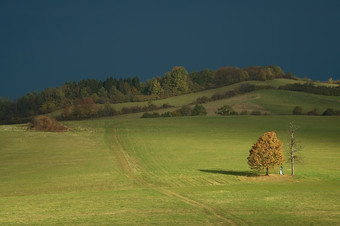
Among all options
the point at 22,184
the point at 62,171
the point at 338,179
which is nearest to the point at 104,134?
the point at 62,171

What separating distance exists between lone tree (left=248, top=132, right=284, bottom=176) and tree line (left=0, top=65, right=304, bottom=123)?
232ft

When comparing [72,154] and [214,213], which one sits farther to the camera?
[72,154]

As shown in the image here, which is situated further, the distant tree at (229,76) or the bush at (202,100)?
the distant tree at (229,76)

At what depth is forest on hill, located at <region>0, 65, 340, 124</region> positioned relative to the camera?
360ft

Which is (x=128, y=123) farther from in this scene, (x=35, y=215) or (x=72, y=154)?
(x=35, y=215)

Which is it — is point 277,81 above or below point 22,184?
above

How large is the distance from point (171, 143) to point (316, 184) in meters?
26.3

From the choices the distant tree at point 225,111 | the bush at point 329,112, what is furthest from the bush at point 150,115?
the bush at point 329,112

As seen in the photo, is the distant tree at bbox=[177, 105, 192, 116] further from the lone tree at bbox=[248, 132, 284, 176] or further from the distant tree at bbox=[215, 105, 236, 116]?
the lone tree at bbox=[248, 132, 284, 176]

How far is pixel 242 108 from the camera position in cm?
9850

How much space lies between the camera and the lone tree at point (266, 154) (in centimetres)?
3762

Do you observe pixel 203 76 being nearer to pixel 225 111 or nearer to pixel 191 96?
pixel 191 96

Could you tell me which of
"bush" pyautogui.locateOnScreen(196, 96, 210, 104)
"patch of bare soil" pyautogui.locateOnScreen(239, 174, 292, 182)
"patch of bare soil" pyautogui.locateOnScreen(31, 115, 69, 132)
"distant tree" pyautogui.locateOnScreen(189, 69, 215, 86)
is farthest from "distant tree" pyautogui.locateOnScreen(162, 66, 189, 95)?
"patch of bare soil" pyautogui.locateOnScreen(239, 174, 292, 182)

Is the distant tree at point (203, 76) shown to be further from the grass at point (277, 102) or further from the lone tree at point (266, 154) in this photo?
the lone tree at point (266, 154)
